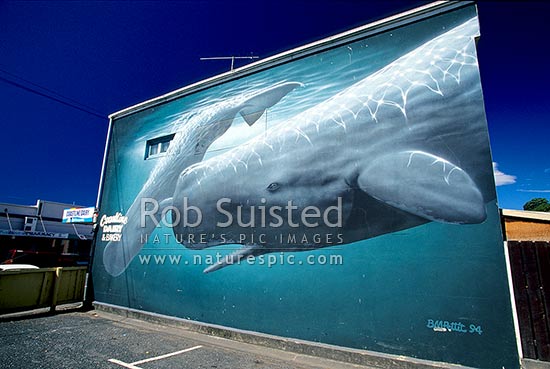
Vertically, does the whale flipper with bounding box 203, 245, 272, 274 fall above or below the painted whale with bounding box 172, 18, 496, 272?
below

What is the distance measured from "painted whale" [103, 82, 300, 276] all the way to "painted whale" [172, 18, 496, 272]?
3.21 feet

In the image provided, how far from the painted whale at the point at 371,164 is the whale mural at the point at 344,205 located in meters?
0.03

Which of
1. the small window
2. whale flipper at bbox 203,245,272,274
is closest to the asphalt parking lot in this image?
whale flipper at bbox 203,245,272,274

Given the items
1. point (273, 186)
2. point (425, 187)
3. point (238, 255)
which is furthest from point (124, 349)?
point (425, 187)

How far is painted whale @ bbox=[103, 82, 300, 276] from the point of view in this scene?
706 cm

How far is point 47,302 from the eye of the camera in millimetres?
7867

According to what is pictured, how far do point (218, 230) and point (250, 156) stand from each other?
2.06m

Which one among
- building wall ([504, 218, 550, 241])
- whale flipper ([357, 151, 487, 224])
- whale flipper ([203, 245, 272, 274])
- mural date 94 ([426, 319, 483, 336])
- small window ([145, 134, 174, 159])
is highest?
small window ([145, 134, 174, 159])

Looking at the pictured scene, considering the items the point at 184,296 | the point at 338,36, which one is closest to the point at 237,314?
the point at 184,296

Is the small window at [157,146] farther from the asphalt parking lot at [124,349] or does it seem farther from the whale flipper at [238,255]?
the asphalt parking lot at [124,349]

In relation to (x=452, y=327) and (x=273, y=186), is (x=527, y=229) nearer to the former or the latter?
(x=452, y=327)

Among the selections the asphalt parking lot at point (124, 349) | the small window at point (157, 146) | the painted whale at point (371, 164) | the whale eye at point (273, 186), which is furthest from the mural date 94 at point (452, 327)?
the small window at point (157, 146)

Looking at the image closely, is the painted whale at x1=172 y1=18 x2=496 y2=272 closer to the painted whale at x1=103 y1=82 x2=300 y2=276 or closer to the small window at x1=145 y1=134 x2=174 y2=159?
the painted whale at x1=103 y1=82 x2=300 y2=276

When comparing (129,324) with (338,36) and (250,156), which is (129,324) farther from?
(338,36)
